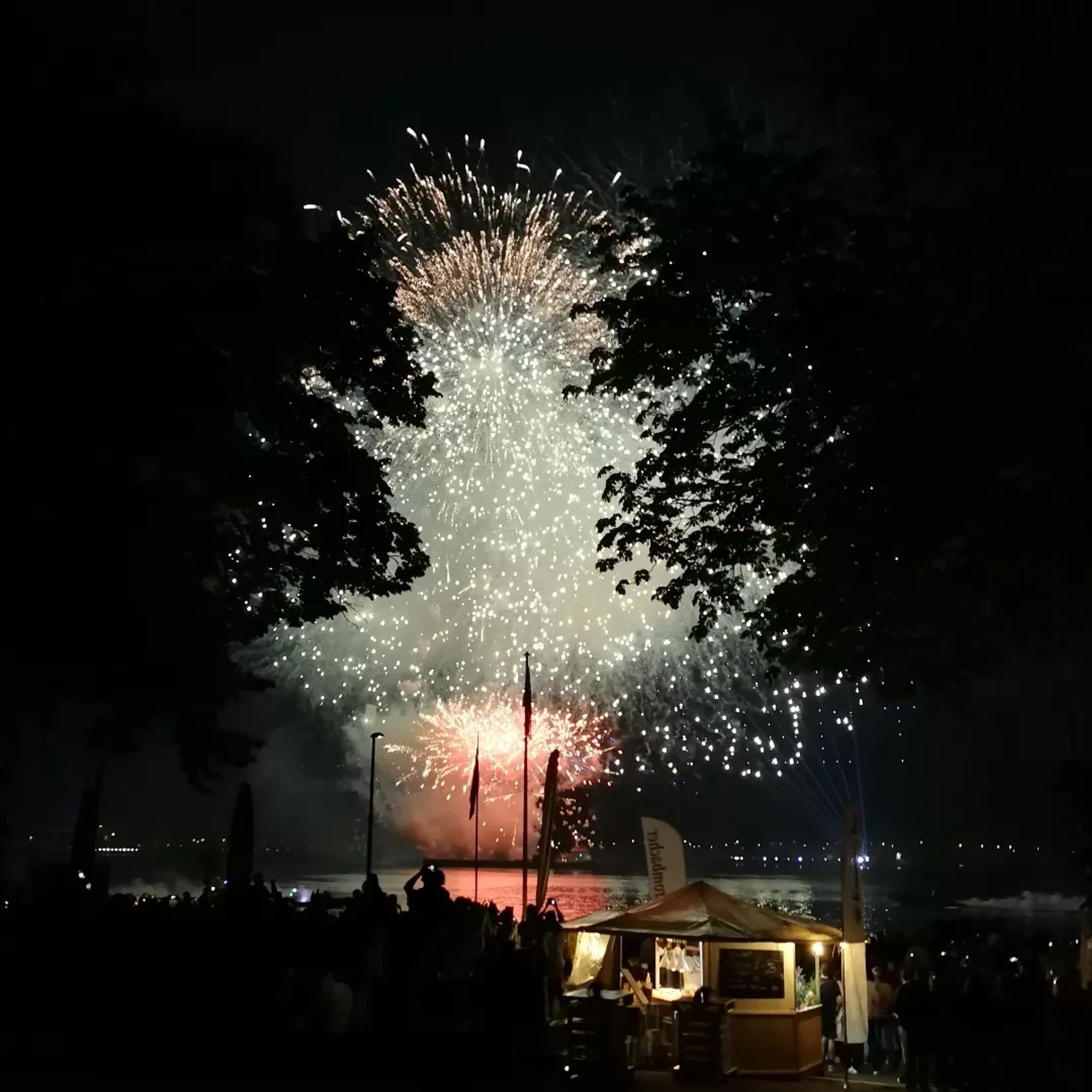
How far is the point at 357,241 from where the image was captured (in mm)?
20969

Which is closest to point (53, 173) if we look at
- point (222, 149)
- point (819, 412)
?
point (222, 149)

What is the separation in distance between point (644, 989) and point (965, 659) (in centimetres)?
645

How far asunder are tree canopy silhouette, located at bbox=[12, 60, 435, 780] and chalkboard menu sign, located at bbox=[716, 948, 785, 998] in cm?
866

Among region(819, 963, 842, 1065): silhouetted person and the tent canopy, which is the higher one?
the tent canopy

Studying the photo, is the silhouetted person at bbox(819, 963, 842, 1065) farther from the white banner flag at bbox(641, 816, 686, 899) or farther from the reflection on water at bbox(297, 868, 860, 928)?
the reflection on water at bbox(297, 868, 860, 928)

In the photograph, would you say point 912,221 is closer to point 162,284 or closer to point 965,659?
point 965,659

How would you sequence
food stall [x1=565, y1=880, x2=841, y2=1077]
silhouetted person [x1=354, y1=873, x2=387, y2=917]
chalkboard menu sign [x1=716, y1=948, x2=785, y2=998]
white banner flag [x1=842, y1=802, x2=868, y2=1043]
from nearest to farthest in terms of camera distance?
silhouetted person [x1=354, y1=873, x2=387, y2=917] < white banner flag [x1=842, y1=802, x2=868, y2=1043] < food stall [x1=565, y1=880, x2=841, y2=1077] < chalkboard menu sign [x1=716, y1=948, x2=785, y2=998]

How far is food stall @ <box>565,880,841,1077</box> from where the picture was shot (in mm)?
15648

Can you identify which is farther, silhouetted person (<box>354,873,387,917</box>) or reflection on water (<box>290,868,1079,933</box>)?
reflection on water (<box>290,868,1079,933</box>)

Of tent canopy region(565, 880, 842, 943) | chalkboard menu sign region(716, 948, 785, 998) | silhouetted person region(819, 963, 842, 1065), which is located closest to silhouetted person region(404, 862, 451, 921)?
tent canopy region(565, 880, 842, 943)

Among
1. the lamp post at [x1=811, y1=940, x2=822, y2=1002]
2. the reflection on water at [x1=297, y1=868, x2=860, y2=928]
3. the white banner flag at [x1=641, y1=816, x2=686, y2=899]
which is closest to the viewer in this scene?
the lamp post at [x1=811, y1=940, x2=822, y2=1002]

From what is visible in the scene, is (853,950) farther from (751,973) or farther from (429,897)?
(429,897)

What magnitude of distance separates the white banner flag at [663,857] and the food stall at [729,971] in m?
3.39

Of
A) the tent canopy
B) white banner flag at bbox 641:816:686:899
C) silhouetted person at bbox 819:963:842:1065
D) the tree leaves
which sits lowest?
silhouetted person at bbox 819:963:842:1065
